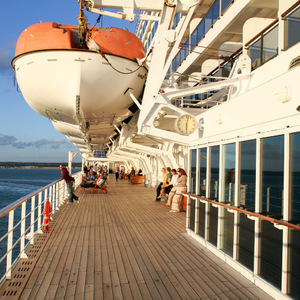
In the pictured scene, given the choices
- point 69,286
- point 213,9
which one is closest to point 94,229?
point 69,286

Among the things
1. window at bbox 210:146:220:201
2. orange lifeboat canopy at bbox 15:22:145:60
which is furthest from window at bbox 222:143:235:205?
orange lifeboat canopy at bbox 15:22:145:60

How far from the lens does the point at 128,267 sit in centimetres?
378

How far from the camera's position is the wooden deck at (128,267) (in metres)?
3.04

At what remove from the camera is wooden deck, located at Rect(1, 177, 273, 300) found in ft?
9.96

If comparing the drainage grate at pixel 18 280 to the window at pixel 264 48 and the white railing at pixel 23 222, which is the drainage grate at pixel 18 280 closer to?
the white railing at pixel 23 222

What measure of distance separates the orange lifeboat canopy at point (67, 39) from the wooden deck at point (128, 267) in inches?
155

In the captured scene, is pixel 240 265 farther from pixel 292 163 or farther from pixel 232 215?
pixel 292 163

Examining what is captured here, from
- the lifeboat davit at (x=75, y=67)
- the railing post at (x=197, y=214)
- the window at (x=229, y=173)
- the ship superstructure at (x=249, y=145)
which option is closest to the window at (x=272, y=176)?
the ship superstructure at (x=249, y=145)

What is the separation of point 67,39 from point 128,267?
5500 mm

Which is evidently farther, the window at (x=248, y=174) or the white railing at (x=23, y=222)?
the window at (x=248, y=174)

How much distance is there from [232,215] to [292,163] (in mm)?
1302

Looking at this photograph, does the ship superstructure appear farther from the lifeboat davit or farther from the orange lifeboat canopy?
the orange lifeboat canopy

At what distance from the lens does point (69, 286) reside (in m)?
3.16

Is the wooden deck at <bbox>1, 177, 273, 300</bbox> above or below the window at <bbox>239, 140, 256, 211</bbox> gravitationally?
below
